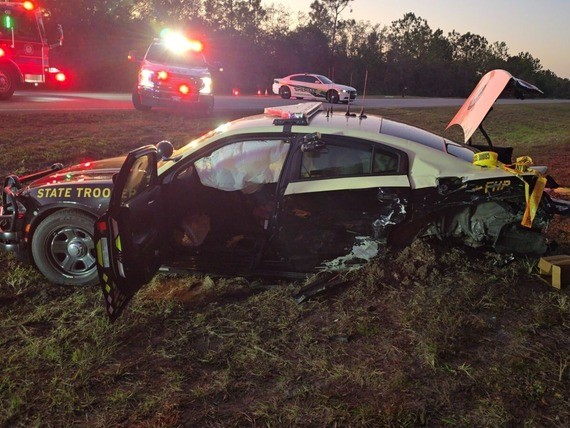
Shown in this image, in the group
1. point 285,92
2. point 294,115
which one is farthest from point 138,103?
point 285,92

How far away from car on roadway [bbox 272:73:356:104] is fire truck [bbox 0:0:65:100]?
539 inches

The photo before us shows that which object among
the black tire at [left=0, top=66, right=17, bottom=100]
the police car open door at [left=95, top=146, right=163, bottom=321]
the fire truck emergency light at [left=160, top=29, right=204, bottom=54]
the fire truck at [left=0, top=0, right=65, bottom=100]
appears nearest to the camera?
the police car open door at [left=95, top=146, right=163, bottom=321]

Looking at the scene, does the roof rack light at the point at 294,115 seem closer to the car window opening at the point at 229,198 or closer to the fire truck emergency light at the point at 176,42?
the car window opening at the point at 229,198

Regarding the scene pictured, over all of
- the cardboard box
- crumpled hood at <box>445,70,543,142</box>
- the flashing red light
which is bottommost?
the cardboard box

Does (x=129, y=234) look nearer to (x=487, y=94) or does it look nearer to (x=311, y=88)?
(x=487, y=94)

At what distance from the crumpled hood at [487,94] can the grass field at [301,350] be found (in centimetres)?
126

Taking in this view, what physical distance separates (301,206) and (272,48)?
128 ft

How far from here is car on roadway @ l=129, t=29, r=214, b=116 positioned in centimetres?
1334

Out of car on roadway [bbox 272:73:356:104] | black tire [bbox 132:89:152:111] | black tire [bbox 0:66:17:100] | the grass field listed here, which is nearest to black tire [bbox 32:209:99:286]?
the grass field

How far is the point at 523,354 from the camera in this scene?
3186 mm

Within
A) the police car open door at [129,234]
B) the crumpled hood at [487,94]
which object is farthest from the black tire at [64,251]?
the crumpled hood at [487,94]

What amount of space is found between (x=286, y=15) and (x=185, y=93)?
40.3m

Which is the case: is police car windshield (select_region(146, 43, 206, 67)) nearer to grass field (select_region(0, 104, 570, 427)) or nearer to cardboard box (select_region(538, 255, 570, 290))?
grass field (select_region(0, 104, 570, 427))

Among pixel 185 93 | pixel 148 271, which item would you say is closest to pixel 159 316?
pixel 148 271
